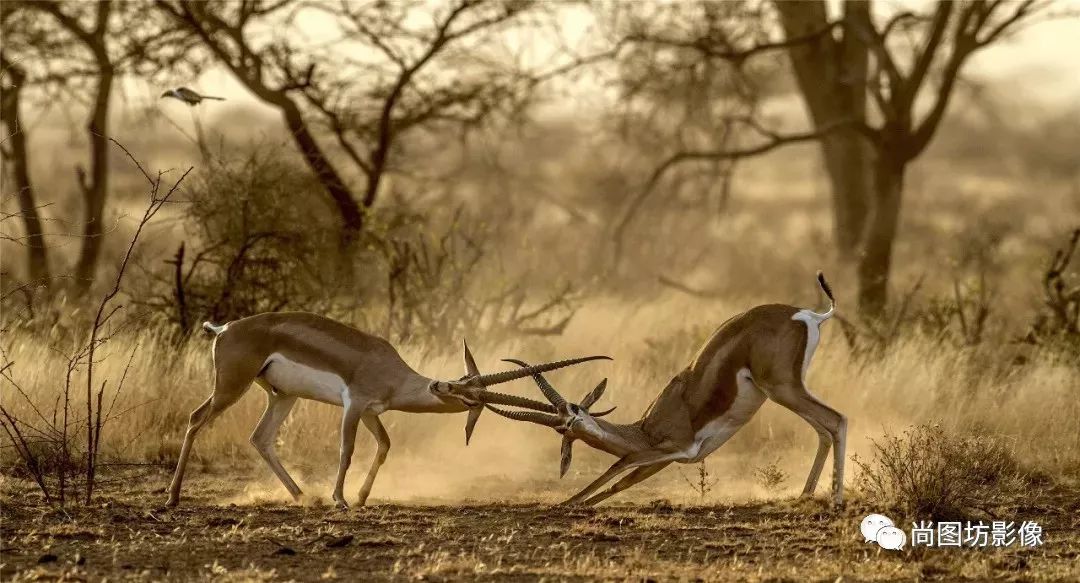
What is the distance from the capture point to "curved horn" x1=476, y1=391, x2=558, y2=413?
9370mm

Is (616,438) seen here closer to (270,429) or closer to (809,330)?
(809,330)

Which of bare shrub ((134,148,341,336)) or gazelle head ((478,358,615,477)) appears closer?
gazelle head ((478,358,615,477))

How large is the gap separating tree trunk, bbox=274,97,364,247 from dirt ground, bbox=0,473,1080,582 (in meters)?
6.04

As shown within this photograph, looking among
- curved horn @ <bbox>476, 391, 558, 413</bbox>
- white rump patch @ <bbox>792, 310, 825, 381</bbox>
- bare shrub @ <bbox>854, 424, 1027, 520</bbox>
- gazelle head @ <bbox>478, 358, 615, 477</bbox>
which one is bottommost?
bare shrub @ <bbox>854, 424, 1027, 520</bbox>

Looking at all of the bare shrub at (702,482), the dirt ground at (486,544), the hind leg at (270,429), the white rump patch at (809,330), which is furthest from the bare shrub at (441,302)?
the white rump patch at (809,330)

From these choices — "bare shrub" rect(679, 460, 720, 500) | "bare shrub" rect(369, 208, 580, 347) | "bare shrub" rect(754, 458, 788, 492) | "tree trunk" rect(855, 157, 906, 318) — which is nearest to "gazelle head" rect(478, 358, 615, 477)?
"bare shrub" rect(679, 460, 720, 500)

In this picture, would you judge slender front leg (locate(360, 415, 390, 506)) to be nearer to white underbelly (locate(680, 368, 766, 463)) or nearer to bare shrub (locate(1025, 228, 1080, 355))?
white underbelly (locate(680, 368, 766, 463))

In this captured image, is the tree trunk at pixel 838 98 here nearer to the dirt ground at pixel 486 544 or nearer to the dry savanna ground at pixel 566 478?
the dry savanna ground at pixel 566 478

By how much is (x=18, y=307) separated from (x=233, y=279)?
8.56 feet

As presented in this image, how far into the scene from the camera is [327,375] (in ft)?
31.5

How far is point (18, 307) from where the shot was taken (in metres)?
15.2

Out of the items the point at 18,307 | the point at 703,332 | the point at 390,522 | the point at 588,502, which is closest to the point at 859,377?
the point at 703,332

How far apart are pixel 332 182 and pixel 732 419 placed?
23.5 feet

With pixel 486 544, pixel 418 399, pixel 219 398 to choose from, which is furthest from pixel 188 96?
pixel 486 544
